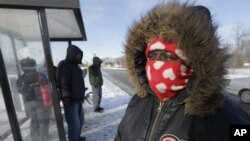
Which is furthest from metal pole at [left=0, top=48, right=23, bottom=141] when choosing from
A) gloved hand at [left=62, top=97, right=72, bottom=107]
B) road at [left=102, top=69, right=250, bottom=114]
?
road at [left=102, top=69, right=250, bottom=114]

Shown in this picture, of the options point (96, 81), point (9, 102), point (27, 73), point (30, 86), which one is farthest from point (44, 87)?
point (96, 81)

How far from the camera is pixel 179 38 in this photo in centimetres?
146

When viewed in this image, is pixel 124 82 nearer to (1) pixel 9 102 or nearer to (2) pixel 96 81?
(2) pixel 96 81

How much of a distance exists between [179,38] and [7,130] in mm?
2841

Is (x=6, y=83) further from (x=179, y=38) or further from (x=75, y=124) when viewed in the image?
(x=179, y=38)

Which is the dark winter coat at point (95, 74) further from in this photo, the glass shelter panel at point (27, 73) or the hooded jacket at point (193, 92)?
the hooded jacket at point (193, 92)

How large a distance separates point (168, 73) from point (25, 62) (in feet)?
9.02

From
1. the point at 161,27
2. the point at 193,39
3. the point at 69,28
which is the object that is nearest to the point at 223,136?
the point at 193,39

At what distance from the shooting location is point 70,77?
15.2 ft

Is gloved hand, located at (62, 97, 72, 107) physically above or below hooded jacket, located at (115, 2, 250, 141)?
below

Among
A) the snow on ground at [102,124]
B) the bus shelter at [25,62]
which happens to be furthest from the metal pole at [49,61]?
the snow on ground at [102,124]

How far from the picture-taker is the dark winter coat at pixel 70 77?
15.0 ft

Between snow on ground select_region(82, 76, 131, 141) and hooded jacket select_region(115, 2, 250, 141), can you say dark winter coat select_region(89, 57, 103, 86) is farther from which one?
hooded jacket select_region(115, 2, 250, 141)

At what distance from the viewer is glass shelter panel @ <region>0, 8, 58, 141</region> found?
3455mm
